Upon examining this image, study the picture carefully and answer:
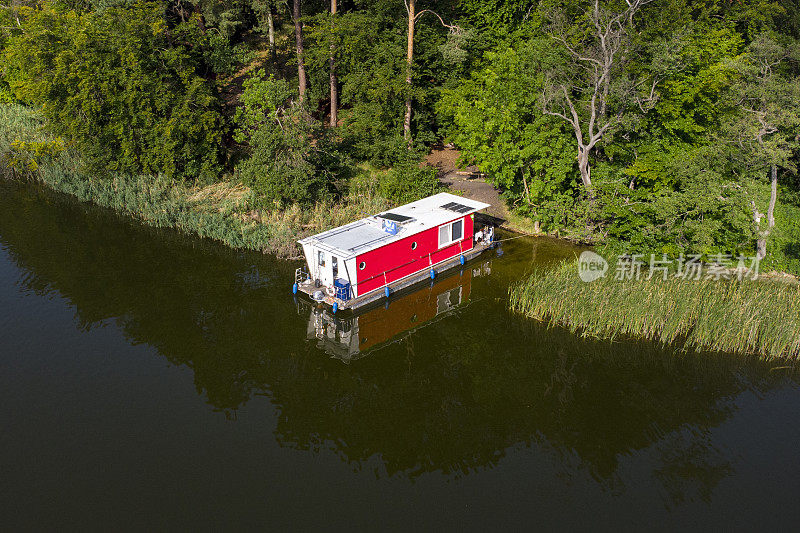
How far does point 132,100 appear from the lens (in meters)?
38.7

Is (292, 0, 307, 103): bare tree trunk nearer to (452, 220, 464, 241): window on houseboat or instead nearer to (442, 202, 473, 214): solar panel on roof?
(442, 202, 473, 214): solar panel on roof

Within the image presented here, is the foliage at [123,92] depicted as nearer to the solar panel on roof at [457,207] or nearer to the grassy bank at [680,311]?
the solar panel on roof at [457,207]

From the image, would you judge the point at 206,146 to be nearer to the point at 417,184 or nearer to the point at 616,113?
the point at 417,184

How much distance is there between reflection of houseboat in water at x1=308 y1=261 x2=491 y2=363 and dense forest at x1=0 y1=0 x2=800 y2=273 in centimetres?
930

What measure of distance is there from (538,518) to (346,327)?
42.7 feet

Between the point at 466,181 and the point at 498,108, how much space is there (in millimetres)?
7653

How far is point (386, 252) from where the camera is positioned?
29156 millimetres

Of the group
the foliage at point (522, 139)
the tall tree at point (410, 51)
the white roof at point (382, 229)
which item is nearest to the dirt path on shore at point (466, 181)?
the foliage at point (522, 139)

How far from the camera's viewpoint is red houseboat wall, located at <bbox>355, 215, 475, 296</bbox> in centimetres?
2862

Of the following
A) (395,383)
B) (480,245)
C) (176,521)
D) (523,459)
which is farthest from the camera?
(480,245)

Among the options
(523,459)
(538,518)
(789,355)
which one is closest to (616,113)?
(789,355)

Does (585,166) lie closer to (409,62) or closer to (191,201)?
(409,62)

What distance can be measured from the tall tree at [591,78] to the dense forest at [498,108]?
0.55 ft

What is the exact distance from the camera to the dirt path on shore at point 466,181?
130ft
